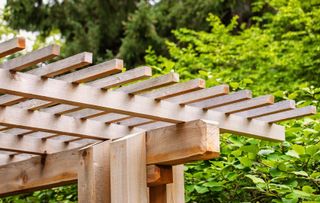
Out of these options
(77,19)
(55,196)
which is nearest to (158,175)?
(55,196)

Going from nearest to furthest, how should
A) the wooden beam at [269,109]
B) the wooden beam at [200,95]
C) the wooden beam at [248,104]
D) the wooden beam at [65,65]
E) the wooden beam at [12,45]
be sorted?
the wooden beam at [12,45], the wooden beam at [65,65], the wooden beam at [200,95], the wooden beam at [248,104], the wooden beam at [269,109]

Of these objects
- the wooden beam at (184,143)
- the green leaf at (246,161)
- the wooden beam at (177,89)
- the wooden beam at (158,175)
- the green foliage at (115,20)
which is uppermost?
the green foliage at (115,20)

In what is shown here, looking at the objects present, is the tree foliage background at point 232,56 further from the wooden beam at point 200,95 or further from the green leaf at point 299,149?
the wooden beam at point 200,95

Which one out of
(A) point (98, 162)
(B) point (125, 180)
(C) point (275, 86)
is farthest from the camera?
(C) point (275, 86)

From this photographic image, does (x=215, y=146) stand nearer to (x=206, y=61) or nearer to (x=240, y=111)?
(x=240, y=111)

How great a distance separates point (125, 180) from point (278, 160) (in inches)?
50.8

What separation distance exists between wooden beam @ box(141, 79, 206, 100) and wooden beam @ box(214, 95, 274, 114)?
18.2 inches

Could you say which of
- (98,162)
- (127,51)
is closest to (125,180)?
(98,162)

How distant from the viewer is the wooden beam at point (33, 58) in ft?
8.71

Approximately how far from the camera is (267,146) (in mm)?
4344

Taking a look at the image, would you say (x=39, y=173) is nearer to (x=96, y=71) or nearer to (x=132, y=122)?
(x=132, y=122)

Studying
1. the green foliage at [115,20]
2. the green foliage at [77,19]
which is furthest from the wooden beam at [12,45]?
the green foliage at [77,19]

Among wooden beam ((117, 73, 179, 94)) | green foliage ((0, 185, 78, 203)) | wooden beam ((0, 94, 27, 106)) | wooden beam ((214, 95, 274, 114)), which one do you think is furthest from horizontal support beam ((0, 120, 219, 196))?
green foliage ((0, 185, 78, 203))

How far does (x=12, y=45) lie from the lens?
8.57ft
